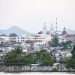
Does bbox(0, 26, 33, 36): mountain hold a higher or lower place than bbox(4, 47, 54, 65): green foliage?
higher

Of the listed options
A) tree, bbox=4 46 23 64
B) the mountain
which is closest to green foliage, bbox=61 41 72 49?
the mountain

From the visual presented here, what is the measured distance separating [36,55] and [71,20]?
32.5 inches

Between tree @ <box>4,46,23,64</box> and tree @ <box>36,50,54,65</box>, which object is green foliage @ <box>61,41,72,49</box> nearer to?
tree @ <box>36,50,54,65</box>

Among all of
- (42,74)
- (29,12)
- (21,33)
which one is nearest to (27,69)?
(42,74)

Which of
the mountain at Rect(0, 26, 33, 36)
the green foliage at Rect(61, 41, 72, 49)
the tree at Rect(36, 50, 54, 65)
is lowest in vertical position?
the tree at Rect(36, 50, 54, 65)

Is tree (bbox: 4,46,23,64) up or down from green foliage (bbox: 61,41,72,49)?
down

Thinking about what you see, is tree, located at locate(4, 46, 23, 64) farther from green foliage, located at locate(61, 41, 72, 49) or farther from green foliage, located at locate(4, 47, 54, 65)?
green foliage, located at locate(61, 41, 72, 49)

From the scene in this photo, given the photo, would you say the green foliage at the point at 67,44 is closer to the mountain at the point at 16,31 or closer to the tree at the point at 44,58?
the tree at the point at 44,58

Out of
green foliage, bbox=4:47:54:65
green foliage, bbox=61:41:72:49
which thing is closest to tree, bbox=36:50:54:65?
green foliage, bbox=4:47:54:65

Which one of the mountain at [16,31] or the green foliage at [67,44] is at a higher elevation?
the mountain at [16,31]

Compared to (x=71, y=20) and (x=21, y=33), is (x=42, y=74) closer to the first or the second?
(x=21, y=33)

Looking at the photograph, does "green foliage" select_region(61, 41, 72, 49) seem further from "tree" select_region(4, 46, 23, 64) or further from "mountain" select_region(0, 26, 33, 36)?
"tree" select_region(4, 46, 23, 64)

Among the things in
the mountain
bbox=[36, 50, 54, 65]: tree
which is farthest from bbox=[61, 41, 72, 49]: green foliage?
the mountain

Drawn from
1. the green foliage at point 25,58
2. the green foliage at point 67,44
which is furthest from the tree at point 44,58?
the green foliage at point 67,44
